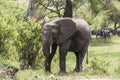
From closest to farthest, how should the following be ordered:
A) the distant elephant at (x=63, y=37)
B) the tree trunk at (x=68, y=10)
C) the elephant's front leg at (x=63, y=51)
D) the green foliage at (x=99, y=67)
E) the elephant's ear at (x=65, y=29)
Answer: the distant elephant at (x=63, y=37) → the elephant's ear at (x=65, y=29) → the elephant's front leg at (x=63, y=51) → the green foliage at (x=99, y=67) → the tree trunk at (x=68, y=10)

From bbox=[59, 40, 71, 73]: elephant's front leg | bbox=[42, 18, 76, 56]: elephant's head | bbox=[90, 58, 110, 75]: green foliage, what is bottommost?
bbox=[90, 58, 110, 75]: green foliage

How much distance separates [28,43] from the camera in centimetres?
1557

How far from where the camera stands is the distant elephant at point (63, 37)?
→ 1352cm

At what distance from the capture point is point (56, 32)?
13.8 m

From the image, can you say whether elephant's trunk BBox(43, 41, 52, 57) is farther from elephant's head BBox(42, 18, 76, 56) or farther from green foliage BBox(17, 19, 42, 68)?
green foliage BBox(17, 19, 42, 68)

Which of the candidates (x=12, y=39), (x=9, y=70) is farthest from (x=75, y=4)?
(x=9, y=70)

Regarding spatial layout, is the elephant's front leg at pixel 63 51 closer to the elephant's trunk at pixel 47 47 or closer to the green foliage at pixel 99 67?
the elephant's trunk at pixel 47 47

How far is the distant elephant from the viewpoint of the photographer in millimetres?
13523

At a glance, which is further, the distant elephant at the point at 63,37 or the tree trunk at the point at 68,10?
the tree trunk at the point at 68,10

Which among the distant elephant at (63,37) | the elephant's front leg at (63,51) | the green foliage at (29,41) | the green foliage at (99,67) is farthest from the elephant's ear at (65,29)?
the green foliage at (29,41)

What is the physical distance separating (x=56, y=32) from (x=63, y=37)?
32cm

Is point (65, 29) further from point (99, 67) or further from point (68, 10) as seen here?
point (68, 10)

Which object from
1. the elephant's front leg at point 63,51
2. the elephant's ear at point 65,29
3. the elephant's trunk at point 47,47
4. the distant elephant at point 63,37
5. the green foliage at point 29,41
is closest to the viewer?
the elephant's trunk at point 47,47

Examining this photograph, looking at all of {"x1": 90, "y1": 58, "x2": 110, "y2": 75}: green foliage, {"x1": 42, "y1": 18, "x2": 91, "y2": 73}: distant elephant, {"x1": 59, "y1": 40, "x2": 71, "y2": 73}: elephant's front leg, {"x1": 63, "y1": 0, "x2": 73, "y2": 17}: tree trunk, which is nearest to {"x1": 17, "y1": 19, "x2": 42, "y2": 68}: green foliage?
{"x1": 42, "y1": 18, "x2": 91, "y2": 73}: distant elephant
